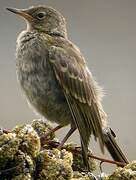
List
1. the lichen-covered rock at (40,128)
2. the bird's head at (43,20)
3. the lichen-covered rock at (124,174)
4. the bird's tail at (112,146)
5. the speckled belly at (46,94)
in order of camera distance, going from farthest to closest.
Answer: the bird's head at (43,20), the speckled belly at (46,94), the bird's tail at (112,146), the lichen-covered rock at (40,128), the lichen-covered rock at (124,174)

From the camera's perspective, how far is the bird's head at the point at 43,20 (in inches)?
252

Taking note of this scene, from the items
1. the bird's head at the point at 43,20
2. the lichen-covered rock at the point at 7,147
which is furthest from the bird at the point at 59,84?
the lichen-covered rock at the point at 7,147

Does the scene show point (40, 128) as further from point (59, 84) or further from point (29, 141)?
point (59, 84)

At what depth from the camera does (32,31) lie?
6.32 metres

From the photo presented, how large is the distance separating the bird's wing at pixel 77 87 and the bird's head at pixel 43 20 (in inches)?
17.8

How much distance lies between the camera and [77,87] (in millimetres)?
5797

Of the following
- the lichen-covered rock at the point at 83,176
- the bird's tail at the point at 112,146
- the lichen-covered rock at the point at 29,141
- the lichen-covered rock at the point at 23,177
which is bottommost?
the lichen-covered rock at the point at 23,177

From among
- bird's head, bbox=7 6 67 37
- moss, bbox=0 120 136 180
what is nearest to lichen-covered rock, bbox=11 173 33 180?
moss, bbox=0 120 136 180

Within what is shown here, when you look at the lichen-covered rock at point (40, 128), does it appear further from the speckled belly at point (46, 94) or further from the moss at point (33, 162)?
the speckled belly at point (46, 94)

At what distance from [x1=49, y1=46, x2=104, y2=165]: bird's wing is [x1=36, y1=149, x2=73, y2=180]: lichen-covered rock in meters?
1.26


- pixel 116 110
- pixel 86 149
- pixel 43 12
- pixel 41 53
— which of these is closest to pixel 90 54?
pixel 116 110

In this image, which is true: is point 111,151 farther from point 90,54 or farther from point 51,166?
point 90,54

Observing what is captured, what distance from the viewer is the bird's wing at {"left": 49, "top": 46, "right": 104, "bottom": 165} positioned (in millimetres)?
5453

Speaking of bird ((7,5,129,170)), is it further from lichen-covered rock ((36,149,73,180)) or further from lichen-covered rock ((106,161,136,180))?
lichen-covered rock ((36,149,73,180))
